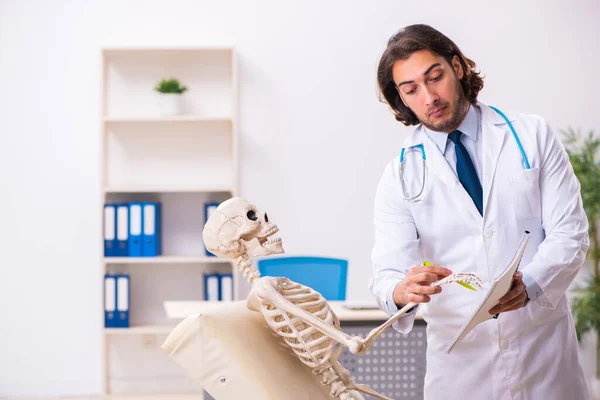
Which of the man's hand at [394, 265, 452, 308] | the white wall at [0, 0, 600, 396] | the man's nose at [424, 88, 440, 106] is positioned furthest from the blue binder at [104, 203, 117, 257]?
the man's hand at [394, 265, 452, 308]

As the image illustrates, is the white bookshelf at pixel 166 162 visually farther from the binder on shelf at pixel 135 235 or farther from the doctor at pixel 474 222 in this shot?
the doctor at pixel 474 222

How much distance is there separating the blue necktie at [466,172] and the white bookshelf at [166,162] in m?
2.58

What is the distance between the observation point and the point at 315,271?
334 cm

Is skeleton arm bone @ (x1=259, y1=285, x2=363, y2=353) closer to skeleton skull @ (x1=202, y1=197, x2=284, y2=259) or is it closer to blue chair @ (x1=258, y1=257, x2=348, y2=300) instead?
skeleton skull @ (x1=202, y1=197, x2=284, y2=259)

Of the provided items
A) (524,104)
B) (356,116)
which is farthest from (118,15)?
(524,104)

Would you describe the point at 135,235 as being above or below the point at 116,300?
above

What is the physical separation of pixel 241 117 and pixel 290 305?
10.1 ft

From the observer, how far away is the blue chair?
10.7ft

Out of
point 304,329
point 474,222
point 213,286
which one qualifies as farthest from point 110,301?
point 304,329

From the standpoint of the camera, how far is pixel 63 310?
426 centimetres

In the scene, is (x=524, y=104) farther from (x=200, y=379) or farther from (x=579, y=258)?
(x=200, y=379)

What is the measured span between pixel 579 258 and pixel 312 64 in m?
2.91

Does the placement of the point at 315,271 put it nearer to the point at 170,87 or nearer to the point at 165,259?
the point at 165,259

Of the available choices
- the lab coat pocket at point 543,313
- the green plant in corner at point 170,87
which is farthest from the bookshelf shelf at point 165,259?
the lab coat pocket at point 543,313
